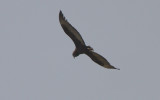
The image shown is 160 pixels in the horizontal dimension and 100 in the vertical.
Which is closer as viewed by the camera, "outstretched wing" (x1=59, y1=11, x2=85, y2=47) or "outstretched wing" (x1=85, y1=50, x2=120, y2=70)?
"outstretched wing" (x1=59, y1=11, x2=85, y2=47)

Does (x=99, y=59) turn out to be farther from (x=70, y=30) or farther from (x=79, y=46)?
(x=70, y=30)

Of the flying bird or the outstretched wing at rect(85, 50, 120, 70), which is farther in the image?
the outstretched wing at rect(85, 50, 120, 70)

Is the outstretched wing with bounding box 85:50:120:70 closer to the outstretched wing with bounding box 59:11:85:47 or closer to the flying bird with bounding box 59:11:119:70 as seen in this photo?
the flying bird with bounding box 59:11:119:70

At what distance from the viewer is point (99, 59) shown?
82688 mm

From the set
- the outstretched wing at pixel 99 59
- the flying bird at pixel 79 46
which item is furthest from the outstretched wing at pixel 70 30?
the outstretched wing at pixel 99 59

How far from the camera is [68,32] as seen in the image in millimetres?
81938

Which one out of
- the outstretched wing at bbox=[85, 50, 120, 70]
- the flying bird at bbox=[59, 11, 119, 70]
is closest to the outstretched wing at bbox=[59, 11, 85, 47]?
the flying bird at bbox=[59, 11, 119, 70]

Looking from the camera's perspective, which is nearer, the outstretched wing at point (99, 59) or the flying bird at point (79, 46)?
the flying bird at point (79, 46)

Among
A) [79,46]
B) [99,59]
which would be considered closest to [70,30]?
[79,46]

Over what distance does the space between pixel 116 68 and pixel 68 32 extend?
3130 mm

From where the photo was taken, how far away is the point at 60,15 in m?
81.6

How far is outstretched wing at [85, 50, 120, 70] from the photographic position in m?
82.4

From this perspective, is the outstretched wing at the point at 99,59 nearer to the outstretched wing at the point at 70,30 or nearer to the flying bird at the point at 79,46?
the flying bird at the point at 79,46

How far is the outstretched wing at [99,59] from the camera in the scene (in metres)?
82.4
